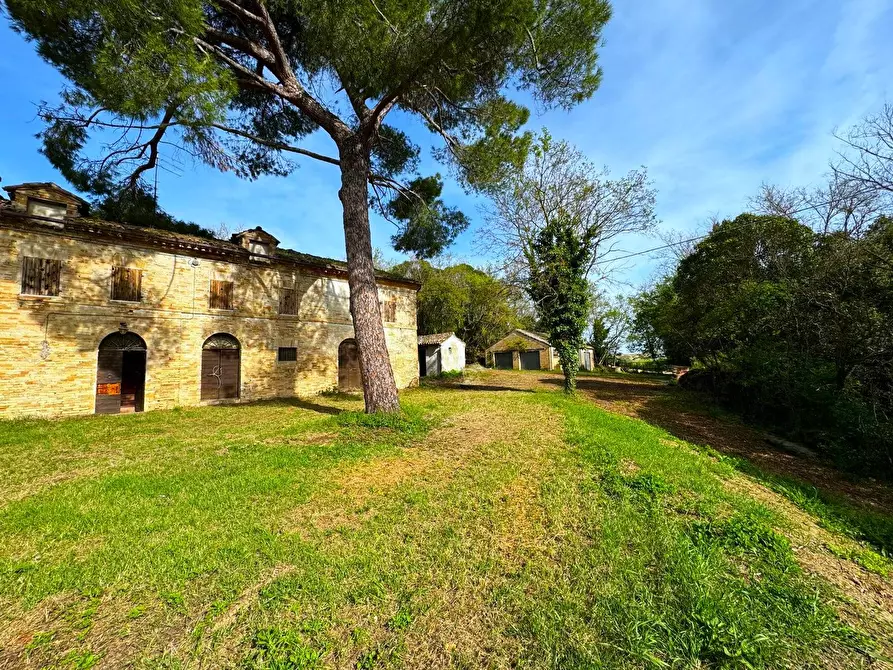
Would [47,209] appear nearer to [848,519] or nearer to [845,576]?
[845,576]

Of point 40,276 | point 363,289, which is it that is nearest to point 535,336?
point 363,289

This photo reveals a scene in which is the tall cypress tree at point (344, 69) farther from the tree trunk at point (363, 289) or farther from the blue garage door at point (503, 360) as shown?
the blue garage door at point (503, 360)

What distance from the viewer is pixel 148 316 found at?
1210 centimetres

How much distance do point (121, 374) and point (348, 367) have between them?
8.17 meters

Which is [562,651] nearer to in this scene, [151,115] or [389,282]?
[151,115]

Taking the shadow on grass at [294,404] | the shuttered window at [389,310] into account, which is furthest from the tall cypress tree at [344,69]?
the shuttered window at [389,310]

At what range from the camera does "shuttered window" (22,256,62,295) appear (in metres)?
10.4

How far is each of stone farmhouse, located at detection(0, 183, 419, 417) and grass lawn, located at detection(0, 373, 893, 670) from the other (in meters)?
6.87

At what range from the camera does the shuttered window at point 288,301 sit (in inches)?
592

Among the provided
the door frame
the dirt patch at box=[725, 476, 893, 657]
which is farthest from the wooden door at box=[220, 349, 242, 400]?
the dirt patch at box=[725, 476, 893, 657]

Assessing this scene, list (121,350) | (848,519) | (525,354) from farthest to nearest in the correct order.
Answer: (525,354)
(121,350)
(848,519)

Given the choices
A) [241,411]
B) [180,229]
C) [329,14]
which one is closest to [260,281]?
[180,229]

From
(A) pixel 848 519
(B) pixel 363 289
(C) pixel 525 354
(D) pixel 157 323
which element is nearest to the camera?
(A) pixel 848 519

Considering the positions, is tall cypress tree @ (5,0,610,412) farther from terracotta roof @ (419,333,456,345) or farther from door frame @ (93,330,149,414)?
terracotta roof @ (419,333,456,345)
